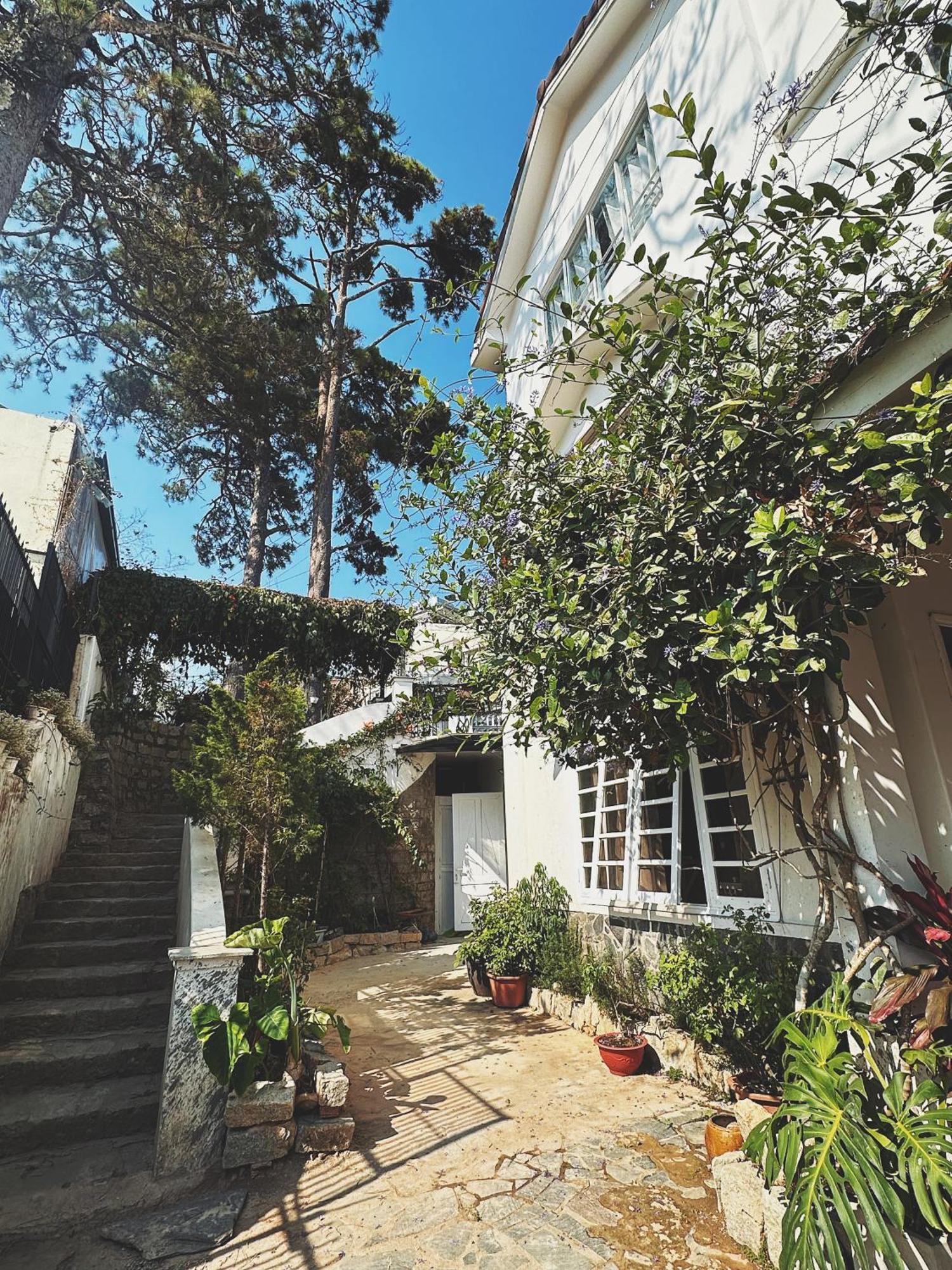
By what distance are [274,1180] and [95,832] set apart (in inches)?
196

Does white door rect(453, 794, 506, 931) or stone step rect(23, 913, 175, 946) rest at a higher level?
white door rect(453, 794, 506, 931)

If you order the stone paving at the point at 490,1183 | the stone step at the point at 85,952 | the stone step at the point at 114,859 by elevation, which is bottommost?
the stone paving at the point at 490,1183

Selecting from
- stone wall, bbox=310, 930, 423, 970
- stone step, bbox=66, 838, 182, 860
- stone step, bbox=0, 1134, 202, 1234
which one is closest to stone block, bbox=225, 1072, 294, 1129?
stone step, bbox=0, 1134, 202, 1234

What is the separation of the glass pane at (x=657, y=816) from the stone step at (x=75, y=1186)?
3.86 metres

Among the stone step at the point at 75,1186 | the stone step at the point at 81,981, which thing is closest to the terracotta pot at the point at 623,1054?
the stone step at the point at 75,1186

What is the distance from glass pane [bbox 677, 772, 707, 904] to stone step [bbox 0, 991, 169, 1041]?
4003mm

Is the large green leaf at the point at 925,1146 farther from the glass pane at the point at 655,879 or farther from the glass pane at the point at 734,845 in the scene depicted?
the glass pane at the point at 655,879

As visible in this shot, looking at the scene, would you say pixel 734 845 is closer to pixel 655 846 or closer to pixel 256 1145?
pixel 655 846

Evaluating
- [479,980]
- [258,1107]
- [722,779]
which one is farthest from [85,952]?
[722,779]

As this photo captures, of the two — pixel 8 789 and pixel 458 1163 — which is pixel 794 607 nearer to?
pixel 458 1163

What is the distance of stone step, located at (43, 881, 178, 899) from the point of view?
5621 mm

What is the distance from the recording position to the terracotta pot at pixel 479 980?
22.1ft

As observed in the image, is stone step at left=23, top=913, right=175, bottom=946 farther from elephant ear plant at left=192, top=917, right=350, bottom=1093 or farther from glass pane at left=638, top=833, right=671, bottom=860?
glass pane at left=638, top=833, right=671, bottom=860

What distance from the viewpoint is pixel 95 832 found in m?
6.89
